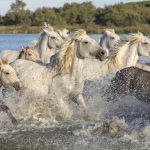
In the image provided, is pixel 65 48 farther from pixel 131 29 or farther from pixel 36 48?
pixel 131 29

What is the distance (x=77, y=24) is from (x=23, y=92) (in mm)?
47937

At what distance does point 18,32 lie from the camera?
185 feet

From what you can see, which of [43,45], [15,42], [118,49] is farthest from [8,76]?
[15,42]

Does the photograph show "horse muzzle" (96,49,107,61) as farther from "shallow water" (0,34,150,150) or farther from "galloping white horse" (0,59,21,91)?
"galloping white horse" (0,59,21,91)

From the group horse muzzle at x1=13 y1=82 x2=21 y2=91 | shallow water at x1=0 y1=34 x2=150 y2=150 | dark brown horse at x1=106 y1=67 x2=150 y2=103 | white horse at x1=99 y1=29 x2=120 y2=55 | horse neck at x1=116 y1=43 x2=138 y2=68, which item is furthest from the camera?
white horse at x1=99 y1=29 x2=120 y2=55

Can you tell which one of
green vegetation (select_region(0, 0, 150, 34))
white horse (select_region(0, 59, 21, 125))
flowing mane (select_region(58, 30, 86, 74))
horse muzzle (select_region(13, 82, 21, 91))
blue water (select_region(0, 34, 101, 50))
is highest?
flowing mane (select_region(58, 30, 86, 74))

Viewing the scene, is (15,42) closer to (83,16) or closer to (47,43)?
(47,43)

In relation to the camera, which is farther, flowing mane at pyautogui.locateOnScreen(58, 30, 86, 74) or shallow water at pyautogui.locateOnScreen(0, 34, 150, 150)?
flowing mane at pyautogui.locateOnScreen(58, 30, 86, 74)

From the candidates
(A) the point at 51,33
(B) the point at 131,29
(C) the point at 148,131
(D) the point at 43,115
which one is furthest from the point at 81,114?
(B) the point at 131,29

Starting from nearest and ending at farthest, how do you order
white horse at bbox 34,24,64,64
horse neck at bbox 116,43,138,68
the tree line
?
horse neck at bbox 116,43,138,68, white horse at bbox 34,24,64,64, the tree line

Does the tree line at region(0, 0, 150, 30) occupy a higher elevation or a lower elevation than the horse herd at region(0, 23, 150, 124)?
lower

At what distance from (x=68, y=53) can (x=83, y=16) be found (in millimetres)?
49872

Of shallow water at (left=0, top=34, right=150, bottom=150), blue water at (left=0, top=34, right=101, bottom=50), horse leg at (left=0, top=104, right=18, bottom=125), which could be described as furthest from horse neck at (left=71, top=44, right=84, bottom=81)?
blue water at (left=0, top=34, right=101, bottom=50)

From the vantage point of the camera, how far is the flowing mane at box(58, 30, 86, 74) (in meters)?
10.4
